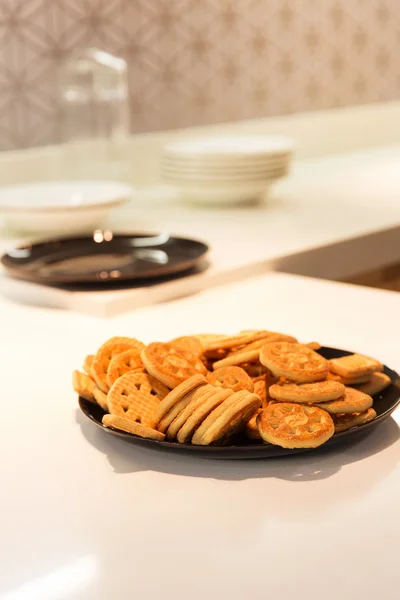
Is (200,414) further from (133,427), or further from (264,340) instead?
(264,340)

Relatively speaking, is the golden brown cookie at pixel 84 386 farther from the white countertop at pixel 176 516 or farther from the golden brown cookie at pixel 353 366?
the golden brown cookie at pixel 353 366

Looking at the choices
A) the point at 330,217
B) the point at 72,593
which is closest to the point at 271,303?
the point at 330,217

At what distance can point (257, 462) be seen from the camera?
0.90 metres

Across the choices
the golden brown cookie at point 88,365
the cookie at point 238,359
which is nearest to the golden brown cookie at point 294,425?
the cookie at point 238,359

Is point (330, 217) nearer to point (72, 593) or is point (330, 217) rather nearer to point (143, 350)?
point (143, 350)

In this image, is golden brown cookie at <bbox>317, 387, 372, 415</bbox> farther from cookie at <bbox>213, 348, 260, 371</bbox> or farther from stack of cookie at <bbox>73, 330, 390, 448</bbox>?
cookie at <bbox>213, 348, 260, 371</bbox>

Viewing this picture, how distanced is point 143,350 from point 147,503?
17cm

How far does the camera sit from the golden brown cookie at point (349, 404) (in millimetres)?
882

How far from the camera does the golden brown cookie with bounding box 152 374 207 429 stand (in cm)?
87

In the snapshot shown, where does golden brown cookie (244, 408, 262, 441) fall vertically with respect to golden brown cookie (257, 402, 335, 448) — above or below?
below

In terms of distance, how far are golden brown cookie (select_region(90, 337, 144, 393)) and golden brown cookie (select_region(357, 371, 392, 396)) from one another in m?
0.24

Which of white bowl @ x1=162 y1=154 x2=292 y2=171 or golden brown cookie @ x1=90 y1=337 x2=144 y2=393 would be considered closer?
golden brown cookie @ x1=90 y1=337 x2=144 y2=393

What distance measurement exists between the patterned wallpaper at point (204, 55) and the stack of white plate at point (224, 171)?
34 centimetres

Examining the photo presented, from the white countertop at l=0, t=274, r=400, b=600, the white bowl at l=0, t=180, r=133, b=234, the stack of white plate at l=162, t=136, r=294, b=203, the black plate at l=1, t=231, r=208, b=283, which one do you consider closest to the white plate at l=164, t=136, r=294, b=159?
the stack of white plate at l=162, t=136, r=294, b=203
